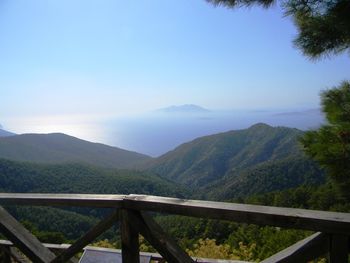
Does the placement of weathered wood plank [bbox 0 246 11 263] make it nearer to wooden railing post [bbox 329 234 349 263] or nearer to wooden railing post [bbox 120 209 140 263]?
wooden railing post [bbox 120 209 140 263]

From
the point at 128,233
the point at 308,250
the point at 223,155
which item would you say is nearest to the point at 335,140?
the point at 308,250

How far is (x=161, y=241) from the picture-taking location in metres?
2.03

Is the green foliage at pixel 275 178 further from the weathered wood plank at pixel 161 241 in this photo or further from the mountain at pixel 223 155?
the weathered wood plank at pixel 161 241

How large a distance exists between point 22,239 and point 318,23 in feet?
10.3

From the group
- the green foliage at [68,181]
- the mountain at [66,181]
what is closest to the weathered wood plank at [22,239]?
the mountain at [66,181]

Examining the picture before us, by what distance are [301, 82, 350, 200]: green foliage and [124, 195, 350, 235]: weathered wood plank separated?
78.9 inches

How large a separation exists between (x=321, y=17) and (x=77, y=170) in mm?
81989

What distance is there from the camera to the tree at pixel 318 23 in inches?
129

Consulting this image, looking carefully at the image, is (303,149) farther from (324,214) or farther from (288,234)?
(288,234)

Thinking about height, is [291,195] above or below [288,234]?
below

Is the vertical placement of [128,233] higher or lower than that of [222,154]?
higher

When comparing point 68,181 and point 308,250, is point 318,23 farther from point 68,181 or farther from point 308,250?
point 68,181

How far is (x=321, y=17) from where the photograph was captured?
3.55 m

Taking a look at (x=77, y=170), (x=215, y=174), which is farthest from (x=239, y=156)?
(x=77, y=170)
